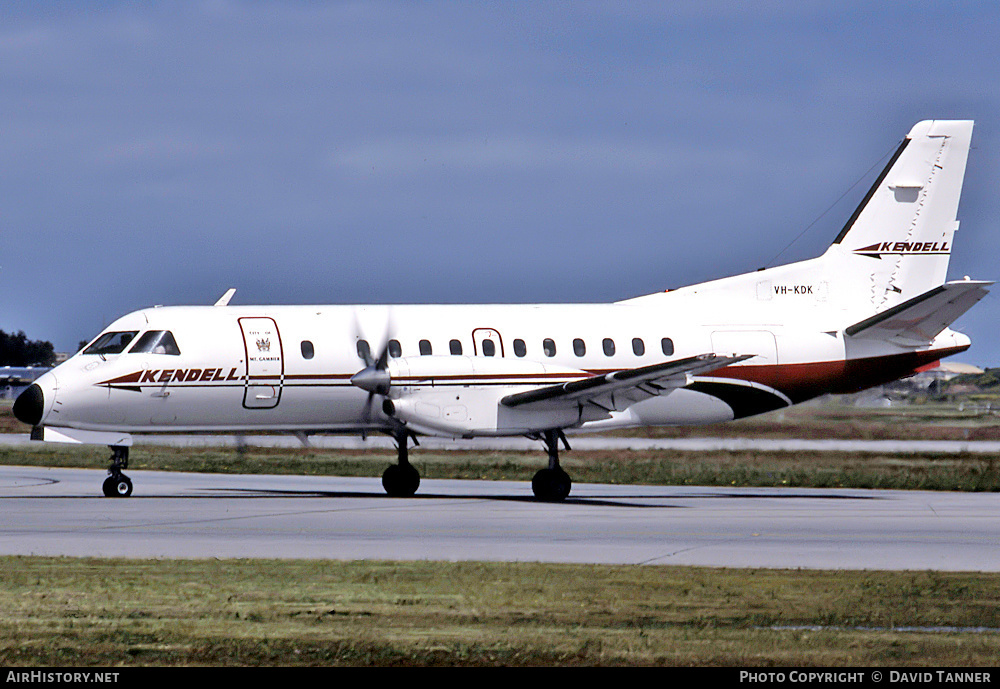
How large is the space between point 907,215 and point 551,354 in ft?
30.0

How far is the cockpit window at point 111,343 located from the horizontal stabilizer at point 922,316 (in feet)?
49.6

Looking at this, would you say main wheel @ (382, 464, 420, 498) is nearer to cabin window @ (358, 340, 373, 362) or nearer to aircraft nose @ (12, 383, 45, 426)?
cabin window @ (358, 340, 373, 362)

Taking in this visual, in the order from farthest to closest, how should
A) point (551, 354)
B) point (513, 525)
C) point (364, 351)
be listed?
point (551, 354) < point (364, 351) < point (513, 525)

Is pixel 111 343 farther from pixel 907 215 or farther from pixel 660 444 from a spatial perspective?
pixel 660 444

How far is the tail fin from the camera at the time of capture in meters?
30.5

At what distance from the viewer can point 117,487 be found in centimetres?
2552

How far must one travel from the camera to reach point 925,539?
18266 mm

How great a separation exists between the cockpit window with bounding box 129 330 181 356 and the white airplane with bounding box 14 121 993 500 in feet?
0.09

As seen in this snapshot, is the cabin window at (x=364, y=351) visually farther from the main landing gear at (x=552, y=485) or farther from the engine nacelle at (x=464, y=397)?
the main landing gear at (x=552, y=485)

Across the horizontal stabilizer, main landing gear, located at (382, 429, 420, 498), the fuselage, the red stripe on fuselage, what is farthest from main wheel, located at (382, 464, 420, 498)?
the horizontal stabilizer

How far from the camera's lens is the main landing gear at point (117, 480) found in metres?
25.4
